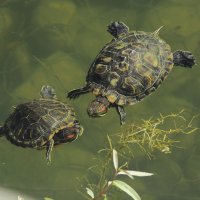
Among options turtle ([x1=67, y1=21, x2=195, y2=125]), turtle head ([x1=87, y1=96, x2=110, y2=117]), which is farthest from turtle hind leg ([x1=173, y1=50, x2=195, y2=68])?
turtle head ([x1=87, y1=96, x2=110, y2=117])

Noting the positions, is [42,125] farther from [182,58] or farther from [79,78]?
[182,58]

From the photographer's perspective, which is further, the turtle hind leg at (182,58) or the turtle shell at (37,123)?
the turtle hind leg at (182,58)

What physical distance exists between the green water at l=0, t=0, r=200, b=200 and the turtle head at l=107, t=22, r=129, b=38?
0.42 feet

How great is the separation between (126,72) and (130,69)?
0.16 feet

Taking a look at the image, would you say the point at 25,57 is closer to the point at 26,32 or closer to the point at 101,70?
the point at 26,32

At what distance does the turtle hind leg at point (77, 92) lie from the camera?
14.8 ft

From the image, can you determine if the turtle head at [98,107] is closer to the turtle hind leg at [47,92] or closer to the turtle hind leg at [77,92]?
the turtle hind leg at [77,92]

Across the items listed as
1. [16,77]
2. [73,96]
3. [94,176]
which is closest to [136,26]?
[73,96]

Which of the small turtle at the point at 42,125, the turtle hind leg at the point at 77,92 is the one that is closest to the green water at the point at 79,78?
the turtle hind leg at the point at 77,92

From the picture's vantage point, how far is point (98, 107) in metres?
4.32

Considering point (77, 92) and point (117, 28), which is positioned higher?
point (117, 28)

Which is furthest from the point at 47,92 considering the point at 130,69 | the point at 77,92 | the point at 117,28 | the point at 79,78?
the point at 117,28

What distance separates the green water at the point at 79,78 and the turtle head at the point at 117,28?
13 centimetres

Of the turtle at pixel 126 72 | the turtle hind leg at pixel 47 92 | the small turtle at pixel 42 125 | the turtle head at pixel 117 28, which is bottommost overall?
the small turtle at pixel 42 125
